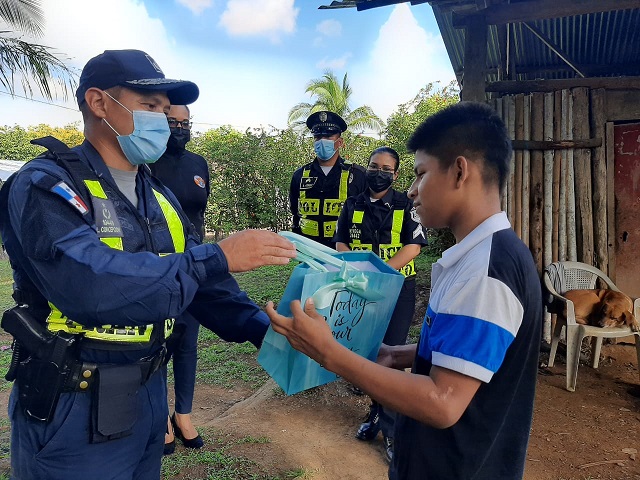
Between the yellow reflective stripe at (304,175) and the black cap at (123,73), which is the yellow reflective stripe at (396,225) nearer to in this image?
the yellow reflective stripe at (304,175)

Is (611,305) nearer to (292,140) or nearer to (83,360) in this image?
(83,360)

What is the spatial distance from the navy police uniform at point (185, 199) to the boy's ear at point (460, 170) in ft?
7.39

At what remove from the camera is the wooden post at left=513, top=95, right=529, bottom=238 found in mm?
5383

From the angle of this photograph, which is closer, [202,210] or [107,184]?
[107,184]

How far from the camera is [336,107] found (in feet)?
75.9

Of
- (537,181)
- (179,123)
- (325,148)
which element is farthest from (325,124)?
(537,181)

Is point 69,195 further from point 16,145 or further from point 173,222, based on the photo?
point 16,145

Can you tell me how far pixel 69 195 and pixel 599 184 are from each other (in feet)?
17.8

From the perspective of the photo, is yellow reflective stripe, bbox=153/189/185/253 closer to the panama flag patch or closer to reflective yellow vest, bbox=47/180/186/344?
reflective yellow vest, bbox=47/180/186/344

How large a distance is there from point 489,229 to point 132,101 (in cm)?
132

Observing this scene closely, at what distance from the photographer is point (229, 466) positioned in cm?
306

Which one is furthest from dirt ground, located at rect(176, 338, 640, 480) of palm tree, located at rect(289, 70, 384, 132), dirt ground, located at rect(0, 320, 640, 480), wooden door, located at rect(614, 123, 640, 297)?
palm tree, located at rect(289, 70, 384, 132)

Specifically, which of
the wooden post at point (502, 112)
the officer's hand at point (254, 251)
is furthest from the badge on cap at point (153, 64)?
the wooden post at point (502, 112)

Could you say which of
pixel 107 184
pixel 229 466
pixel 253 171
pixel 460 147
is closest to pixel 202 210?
pixel 229 466
